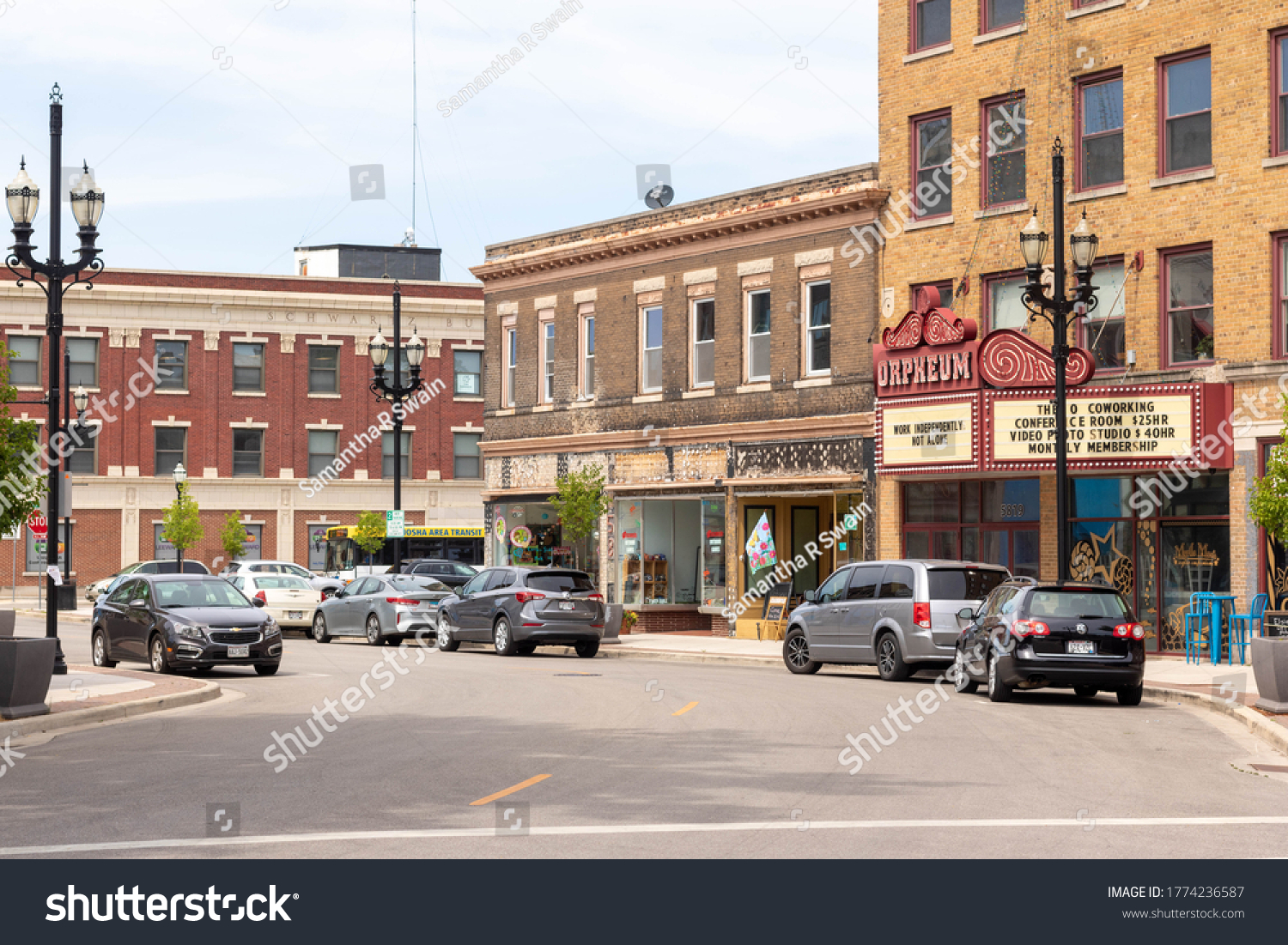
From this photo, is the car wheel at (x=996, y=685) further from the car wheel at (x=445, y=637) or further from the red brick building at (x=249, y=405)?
the red brick building at (x=249, y=405)

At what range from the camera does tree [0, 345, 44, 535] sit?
17156 millimetres

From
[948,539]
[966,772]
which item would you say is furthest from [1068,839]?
[948,539]

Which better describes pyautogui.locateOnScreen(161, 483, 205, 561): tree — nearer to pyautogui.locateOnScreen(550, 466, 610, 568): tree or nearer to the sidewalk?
pyautogui.locateOnScreen(550, 466, 610, 568): tree

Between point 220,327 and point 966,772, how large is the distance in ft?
188

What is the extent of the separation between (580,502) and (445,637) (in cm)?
622

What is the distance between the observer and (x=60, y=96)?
73.9 feet

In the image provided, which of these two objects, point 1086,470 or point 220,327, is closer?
point 1086,470

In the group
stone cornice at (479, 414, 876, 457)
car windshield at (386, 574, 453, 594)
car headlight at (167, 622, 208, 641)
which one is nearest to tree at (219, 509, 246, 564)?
stone cornice at (479, 414, 876, 457)

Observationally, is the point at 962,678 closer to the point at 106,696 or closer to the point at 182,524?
the point at 106,696

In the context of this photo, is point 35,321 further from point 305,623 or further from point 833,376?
point 833,376

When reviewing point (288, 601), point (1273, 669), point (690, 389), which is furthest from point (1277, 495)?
point (288, 601)

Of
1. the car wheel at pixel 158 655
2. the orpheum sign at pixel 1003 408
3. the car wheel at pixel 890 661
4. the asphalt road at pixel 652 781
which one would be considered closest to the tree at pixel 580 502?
the orpheum sign at pixel 1003 408

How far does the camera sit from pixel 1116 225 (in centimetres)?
2881

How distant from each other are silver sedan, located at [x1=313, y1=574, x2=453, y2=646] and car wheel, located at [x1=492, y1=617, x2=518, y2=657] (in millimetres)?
2921
